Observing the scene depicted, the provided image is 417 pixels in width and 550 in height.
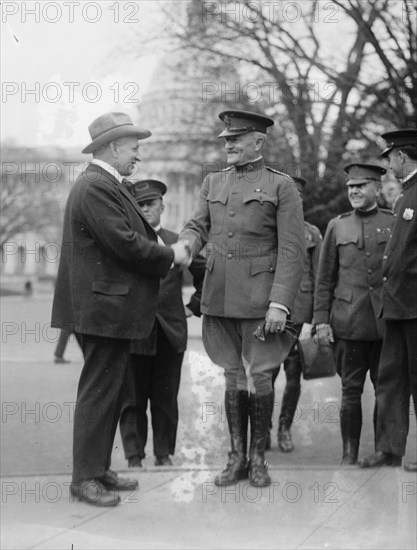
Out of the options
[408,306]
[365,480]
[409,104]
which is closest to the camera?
[365,480]

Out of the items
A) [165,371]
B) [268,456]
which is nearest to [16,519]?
[165,371]

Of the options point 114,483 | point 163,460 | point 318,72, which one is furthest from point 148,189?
point 318,72

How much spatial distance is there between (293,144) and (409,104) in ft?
10.1

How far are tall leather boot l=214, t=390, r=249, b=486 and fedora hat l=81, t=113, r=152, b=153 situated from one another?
1.50 metres

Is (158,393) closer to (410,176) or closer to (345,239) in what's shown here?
(345,239)

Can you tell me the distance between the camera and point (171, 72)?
55.6 ft

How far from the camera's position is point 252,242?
472 centimetres

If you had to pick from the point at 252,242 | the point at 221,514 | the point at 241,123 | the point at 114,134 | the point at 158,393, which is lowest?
the point at 221,514

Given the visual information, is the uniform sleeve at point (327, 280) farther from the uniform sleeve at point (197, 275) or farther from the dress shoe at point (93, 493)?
the dress shoe at point (93, 493)

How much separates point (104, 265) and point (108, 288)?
0.38 ft

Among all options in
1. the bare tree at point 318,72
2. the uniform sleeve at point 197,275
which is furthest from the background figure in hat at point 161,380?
the bare tree at point 318,72

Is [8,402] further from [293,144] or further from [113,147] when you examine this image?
[293,144]

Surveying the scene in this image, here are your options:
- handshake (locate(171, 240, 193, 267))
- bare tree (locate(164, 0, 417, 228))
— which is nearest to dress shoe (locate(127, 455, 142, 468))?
handshake (locate(171, 240, 193, 267))

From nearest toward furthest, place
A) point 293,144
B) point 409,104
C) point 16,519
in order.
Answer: point 16,519 → point 409,104 → point 293,144
